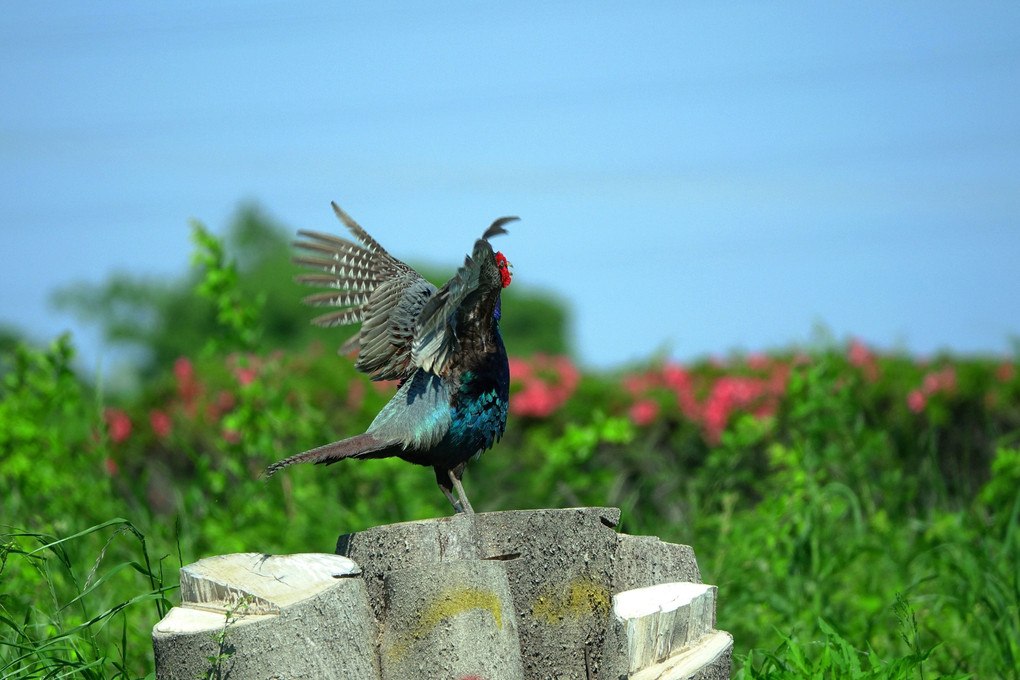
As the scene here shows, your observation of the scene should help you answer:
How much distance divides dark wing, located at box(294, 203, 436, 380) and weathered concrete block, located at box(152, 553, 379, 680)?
3.30ft

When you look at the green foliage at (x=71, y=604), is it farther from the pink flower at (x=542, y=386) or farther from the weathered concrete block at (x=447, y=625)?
the pink flower at (x=542, y=386)

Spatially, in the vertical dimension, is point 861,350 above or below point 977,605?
above

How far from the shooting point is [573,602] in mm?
3033

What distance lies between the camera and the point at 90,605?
3971mm

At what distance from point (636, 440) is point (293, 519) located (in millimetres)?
2944

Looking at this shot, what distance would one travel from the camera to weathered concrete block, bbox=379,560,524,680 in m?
2.55

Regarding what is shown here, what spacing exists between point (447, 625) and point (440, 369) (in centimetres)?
98

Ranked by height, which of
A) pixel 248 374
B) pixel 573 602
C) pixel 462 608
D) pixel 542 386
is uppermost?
pixel 248 374

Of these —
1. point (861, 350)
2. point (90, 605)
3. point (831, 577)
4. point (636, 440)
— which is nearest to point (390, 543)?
point (90, 605)

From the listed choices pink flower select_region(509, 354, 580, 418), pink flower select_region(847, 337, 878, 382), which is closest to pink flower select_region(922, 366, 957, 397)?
pink flower select_region(847, 337, 878, 382)

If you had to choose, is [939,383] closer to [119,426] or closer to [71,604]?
[71,604]

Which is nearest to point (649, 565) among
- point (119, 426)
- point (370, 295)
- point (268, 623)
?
point (268, 623)

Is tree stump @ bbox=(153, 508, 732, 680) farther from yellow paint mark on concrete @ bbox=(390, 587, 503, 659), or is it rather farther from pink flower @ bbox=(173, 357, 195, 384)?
pink flower @ bbox=(173, 357, 195, 384)

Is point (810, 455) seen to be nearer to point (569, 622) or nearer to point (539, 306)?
point (569, 622)
